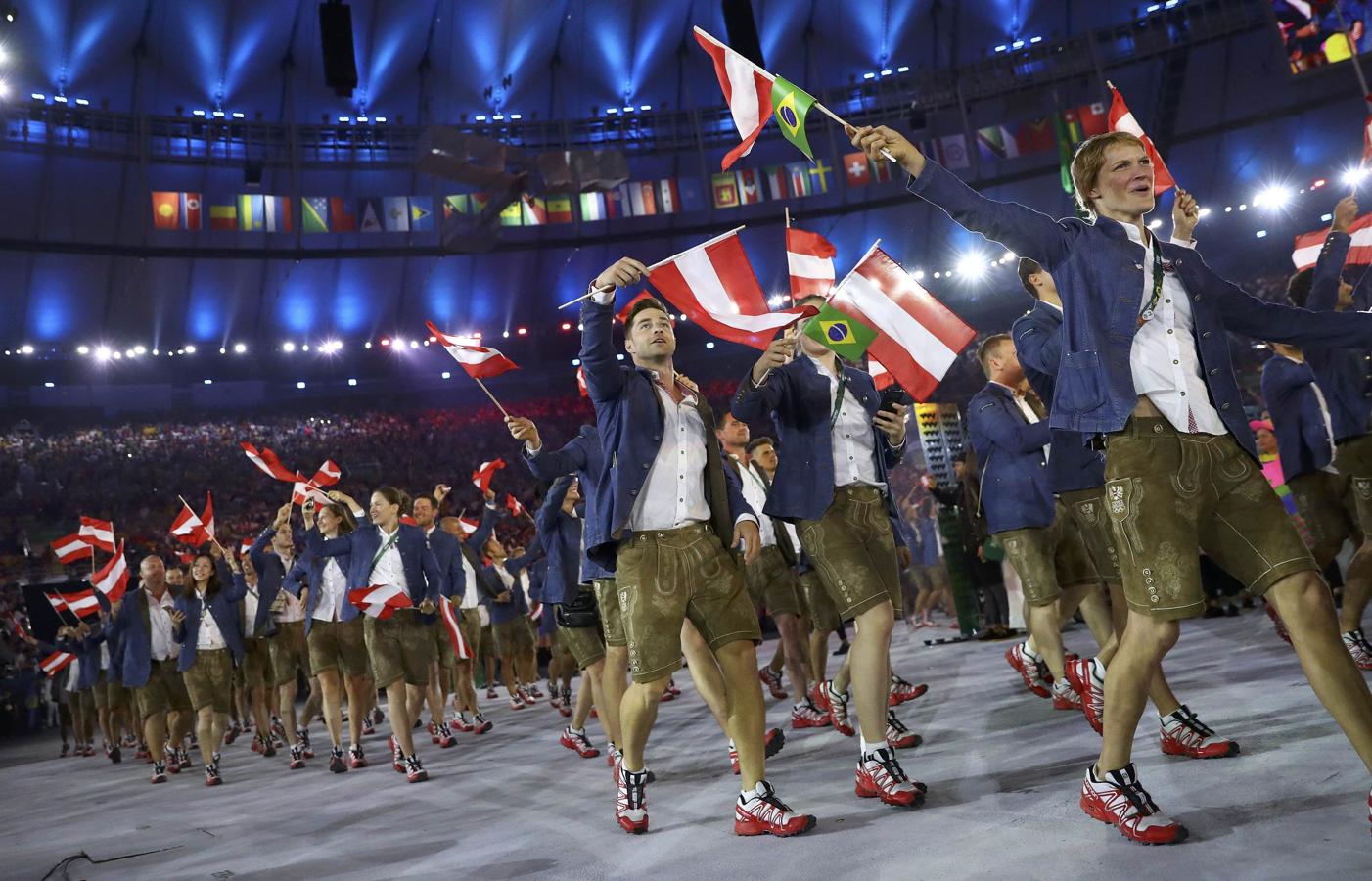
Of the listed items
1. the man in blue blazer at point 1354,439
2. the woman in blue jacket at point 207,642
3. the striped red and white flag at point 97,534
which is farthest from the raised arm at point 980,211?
the striped red and white flag at point 97,534

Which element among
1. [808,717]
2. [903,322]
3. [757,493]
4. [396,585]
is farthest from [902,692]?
[396,585]

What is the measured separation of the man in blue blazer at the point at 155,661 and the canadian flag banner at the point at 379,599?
304 cm

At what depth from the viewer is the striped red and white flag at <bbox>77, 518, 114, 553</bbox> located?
10.4 meters

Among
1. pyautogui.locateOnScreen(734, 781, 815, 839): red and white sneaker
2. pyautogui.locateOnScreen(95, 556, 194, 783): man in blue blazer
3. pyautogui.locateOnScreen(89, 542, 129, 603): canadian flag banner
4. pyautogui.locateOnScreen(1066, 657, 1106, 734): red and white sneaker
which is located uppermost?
pyautogui.locateOnScreen(89, 542, 129, 603): canadian flag banner

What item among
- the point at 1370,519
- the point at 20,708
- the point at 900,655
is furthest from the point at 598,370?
the point at 20,708

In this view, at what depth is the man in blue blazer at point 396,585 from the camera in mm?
6293

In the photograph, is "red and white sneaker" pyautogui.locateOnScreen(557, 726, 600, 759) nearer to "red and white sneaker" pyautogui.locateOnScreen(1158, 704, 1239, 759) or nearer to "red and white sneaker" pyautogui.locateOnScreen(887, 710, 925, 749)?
"red and white sneaker" pyautogui.locateOnScreen(887, 710, 925, 749)

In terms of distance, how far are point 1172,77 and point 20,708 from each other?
97.4 feet

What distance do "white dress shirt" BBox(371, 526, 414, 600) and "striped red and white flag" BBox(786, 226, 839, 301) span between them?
313cm

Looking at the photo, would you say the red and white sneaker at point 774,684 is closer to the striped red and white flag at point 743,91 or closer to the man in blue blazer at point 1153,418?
the striped red and white flag at point 743,91

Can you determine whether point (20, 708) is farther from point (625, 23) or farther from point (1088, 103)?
point (1088, 103)

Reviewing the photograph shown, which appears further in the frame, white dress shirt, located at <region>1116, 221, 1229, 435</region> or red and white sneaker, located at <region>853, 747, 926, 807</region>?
red and white sneaker, located at <region>853, 747, 926, 807</region>

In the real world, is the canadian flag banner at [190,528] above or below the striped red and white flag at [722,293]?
below

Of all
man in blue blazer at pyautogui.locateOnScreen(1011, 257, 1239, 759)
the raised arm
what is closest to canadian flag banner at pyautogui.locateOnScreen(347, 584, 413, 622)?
man in blue blazer at pyautogui.locateOnScreen(1011, 257, 1239, 759)
